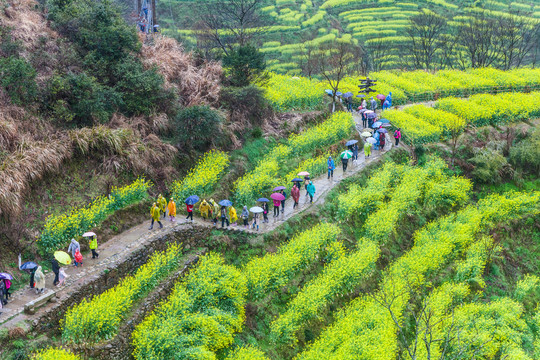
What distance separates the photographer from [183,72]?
32.1 metres

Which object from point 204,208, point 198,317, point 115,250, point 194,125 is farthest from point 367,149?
point 198,317

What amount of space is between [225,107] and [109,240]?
12123 mm

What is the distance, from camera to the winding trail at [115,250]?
58.3 feet

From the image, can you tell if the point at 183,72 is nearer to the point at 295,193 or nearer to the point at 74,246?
the point at 295,193

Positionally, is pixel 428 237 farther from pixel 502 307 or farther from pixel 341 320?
pixel 341 320

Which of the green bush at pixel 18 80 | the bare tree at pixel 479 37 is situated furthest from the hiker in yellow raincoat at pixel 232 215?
the bare tree at pixel 479 37

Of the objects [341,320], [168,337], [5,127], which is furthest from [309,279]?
[5,127]

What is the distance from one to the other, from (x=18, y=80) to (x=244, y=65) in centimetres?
1355

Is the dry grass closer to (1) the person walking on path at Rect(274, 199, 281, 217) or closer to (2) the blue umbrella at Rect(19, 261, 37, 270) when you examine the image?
(1) the person walking on path at Rect(274, 199, 281, 217)

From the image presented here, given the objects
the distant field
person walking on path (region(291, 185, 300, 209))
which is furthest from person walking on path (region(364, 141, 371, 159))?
the distant field

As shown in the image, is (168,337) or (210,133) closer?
(168,337)

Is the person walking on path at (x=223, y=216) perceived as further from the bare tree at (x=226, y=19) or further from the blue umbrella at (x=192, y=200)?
the bare tree at (x=226, y=19)

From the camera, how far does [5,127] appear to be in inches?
877

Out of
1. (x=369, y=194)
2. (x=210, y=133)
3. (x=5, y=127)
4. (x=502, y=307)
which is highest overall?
(x=5, y=127)
